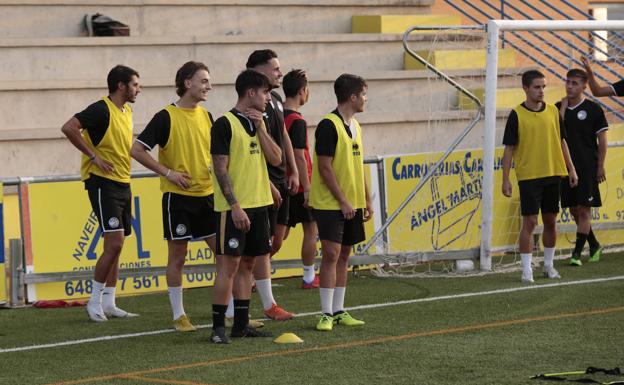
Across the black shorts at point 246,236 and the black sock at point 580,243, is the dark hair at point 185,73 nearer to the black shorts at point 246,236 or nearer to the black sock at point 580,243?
the black shorts at point 246,236

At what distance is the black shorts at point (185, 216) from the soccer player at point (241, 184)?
792mm

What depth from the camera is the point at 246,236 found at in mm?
8867

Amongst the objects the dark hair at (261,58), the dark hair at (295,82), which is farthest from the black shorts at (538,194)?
the dark hair at (261,58)

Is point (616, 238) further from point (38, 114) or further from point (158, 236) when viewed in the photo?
point (38, 114)

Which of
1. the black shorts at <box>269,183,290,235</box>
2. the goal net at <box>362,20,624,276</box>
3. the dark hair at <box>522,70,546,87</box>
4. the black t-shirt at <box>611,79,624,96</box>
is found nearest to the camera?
the black shorts at <box>269,183,290,235</box>

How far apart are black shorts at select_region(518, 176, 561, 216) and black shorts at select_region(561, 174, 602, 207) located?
1.50m

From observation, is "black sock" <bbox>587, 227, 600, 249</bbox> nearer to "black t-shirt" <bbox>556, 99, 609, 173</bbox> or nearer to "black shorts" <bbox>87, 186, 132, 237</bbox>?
"black t-shirt" <bbox>556, 99, 609, 173</bbox>

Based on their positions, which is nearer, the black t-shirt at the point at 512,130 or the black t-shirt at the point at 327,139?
the black t-shirt at the point at 327,139

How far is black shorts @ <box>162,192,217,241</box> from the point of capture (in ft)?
31.6

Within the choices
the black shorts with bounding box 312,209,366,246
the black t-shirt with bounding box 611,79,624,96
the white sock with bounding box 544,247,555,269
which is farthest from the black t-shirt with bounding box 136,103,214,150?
the black t-shirt with bounding box 611,79,624,96

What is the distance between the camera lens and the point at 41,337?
9594 millimetres

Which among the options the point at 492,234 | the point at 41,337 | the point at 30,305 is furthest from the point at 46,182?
the point at 492,234

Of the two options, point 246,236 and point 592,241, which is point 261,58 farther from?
point 592,241

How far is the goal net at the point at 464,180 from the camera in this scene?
12.9 meters
